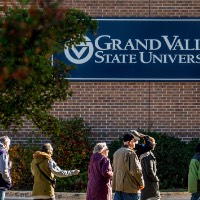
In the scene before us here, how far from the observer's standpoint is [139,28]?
22.3 m

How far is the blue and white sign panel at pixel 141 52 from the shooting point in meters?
22.2

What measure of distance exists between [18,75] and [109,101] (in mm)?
16148

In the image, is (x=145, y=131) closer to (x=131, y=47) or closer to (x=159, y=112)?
(x=159, y=112)

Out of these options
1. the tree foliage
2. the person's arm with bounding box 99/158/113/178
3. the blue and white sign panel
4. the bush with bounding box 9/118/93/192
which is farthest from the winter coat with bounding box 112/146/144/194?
the blue and white sign panel

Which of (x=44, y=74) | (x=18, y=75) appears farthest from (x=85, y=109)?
(x=18, y=75)

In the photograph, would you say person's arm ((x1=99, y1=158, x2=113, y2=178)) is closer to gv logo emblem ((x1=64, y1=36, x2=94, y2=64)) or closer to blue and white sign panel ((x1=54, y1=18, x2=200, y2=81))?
blue and white sign panel ((x1=54, y1=18, x2=200, y2=81))

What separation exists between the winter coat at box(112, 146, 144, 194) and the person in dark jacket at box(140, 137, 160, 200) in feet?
3.99

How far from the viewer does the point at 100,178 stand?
1284cm

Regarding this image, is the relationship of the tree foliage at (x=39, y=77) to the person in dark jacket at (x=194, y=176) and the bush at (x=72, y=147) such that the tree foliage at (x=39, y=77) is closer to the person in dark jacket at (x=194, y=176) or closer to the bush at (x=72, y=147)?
the person in dark jacket at (x=194, y=176)

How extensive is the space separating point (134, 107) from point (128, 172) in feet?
29.9

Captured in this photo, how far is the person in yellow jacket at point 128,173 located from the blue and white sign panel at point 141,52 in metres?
9.22

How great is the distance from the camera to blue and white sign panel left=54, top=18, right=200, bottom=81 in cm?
2223

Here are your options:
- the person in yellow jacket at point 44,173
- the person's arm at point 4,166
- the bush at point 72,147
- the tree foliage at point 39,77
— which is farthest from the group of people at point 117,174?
the bush at point 72,147

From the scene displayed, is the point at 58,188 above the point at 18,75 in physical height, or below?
below
